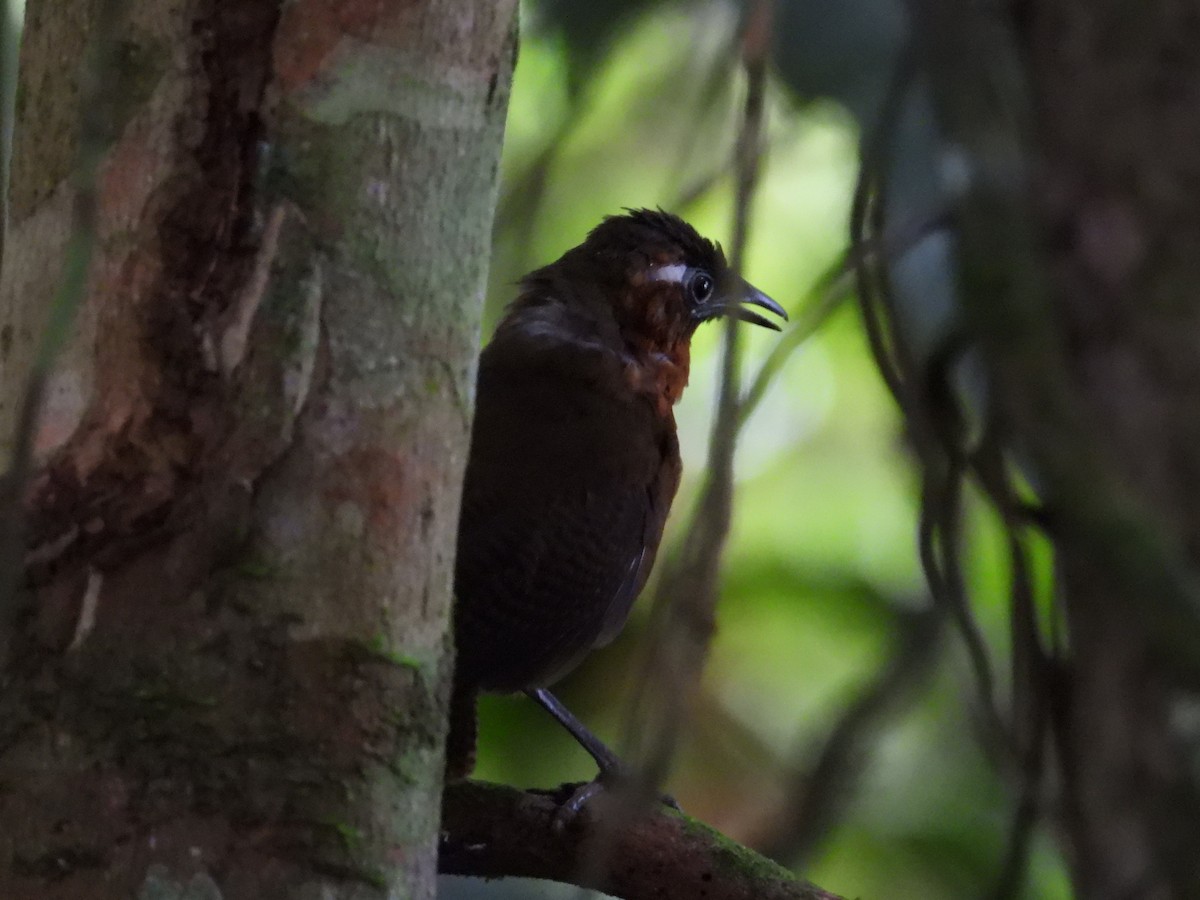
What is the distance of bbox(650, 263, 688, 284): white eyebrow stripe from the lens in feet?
11.3

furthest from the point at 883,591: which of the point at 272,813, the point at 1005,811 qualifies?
the point at 272,813

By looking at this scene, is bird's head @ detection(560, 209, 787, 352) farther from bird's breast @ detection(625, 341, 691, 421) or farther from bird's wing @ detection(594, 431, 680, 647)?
bird's wing @ detection(594, 431, 680, 647)

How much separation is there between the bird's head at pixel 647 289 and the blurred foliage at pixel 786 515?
8cm

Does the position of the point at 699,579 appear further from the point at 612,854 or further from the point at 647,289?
the point at 647,289

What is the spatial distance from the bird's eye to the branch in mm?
1367

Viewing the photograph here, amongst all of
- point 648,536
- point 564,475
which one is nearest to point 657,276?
point 648,536

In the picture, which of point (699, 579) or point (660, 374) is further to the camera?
point (660, 374)

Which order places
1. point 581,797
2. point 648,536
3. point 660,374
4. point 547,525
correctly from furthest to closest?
point 660,374
point 648,536
point 547,525
point 581,797

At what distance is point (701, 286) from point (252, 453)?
1976 mm

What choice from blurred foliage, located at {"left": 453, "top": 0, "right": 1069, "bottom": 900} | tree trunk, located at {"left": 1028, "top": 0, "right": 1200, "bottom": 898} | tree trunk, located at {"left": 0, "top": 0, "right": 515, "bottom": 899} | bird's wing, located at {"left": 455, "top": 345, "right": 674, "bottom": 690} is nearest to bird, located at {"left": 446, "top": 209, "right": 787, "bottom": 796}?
bird's wing, located at {"left": 455, "top": 345, "right": 674, "bottom": 690}

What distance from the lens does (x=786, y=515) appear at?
211 inches

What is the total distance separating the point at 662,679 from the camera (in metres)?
1.43

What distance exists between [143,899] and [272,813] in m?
0.15

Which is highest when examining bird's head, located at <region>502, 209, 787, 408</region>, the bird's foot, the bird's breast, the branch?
bird's head, located at <region>502, 209, 787, 408</region>
